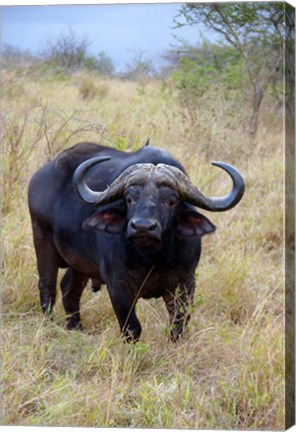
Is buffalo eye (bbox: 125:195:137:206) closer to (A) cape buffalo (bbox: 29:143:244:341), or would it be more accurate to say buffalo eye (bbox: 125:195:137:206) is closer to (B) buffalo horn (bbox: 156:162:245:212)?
(A) cape buffalo (bbox: 29:143:244:341)

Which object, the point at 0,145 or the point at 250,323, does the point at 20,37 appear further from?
the point at 250,323

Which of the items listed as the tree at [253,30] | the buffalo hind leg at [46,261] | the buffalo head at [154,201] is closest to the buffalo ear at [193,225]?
the buffalo head at [154,201]

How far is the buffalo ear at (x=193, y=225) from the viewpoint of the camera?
4.48 meters

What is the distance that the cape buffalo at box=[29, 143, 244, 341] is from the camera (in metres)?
4.41

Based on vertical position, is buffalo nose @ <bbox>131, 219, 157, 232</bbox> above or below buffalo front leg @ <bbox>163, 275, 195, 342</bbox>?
above

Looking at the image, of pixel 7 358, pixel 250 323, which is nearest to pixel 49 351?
pixel 7 358

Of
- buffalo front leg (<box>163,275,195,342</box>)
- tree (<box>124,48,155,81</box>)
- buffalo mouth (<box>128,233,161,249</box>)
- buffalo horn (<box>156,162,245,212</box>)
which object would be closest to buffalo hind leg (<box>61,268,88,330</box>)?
buffalo front leg (<box>163,275,195,342</box>)

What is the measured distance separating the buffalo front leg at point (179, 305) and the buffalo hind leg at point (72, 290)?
693 millimetres

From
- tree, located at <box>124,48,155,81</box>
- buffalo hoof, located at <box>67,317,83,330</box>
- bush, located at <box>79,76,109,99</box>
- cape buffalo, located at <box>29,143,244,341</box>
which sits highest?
tree, located at <box>124,48,155,81</box>

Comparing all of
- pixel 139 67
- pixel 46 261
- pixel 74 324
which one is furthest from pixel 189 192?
pixel 139 67

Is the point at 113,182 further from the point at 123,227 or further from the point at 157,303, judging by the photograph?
the point at 157,303

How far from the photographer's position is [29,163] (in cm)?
593

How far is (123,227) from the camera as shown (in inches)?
181

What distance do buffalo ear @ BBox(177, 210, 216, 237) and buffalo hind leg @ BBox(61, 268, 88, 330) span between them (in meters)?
1.03
